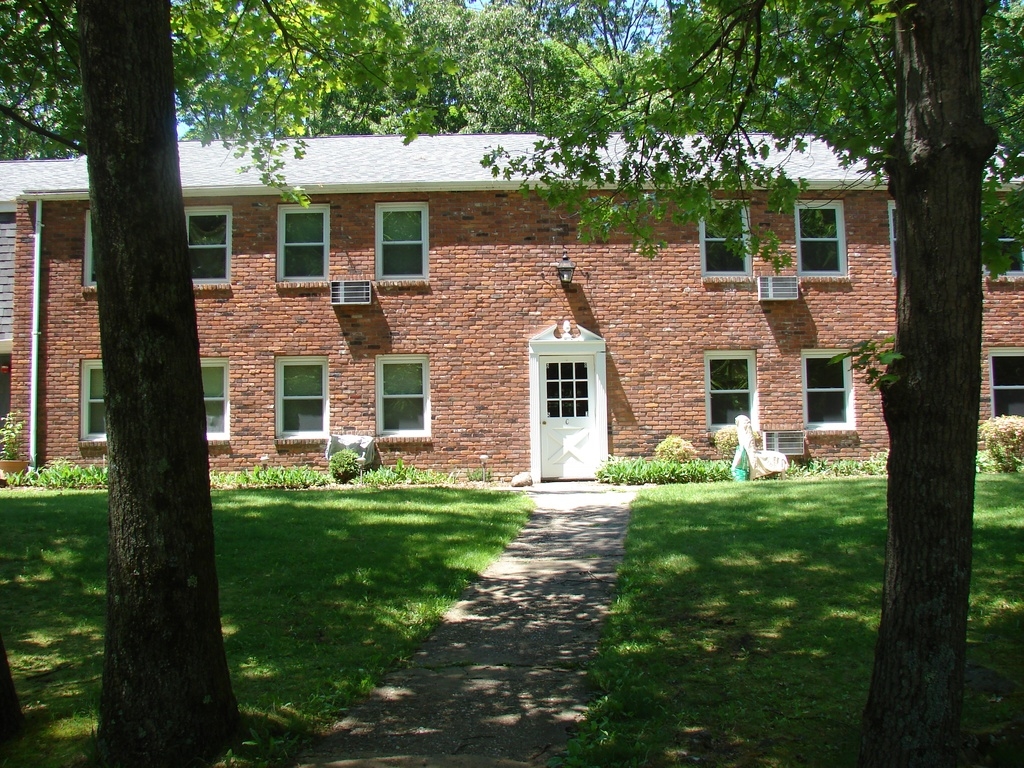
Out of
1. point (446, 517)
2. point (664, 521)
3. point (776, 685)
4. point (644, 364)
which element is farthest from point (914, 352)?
point (644, 364)

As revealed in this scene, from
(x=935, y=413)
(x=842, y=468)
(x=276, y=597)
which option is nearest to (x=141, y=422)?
(x=276, y=597)

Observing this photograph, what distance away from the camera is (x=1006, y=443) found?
14.5m

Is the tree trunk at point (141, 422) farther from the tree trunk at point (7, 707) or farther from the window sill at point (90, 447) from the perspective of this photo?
the window sill at point (90, 447)

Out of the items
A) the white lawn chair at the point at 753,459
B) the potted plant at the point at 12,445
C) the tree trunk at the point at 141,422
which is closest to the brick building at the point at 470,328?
the potted plant at the point at 12,445

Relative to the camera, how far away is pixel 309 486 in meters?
14.9

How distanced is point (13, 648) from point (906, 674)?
531 cm

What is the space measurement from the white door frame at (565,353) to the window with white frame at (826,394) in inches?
Result: 150

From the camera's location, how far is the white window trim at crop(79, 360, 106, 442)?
15859 mm

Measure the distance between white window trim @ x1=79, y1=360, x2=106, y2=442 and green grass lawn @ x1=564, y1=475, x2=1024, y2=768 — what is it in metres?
11.0

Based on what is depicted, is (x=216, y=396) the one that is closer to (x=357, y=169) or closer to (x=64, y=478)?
(x=64, y=478)

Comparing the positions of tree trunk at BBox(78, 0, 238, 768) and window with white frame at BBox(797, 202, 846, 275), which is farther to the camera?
window with white frame at BBox(797, 202, 846, 275)

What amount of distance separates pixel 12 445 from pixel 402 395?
697 cm

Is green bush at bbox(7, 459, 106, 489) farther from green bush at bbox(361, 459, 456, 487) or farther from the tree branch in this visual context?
the tree branch

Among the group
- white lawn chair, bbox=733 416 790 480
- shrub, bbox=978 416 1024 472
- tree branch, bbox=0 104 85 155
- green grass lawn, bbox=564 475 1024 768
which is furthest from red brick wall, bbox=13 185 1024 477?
tree branch, bbox=0 104 85 155
